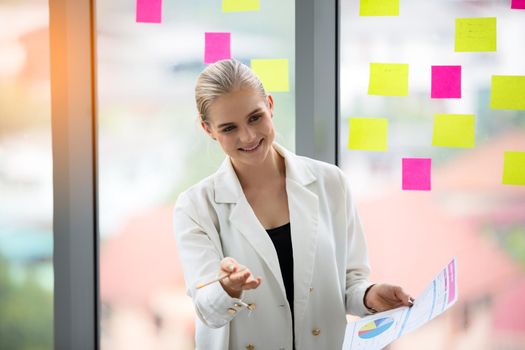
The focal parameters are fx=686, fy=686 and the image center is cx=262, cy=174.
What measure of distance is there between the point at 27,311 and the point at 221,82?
135cm

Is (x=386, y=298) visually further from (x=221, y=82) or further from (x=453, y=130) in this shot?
(x=453, y=130)

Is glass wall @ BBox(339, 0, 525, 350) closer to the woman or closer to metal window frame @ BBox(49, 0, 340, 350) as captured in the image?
metal window frame @ BBox(49, 0, 340, 350)

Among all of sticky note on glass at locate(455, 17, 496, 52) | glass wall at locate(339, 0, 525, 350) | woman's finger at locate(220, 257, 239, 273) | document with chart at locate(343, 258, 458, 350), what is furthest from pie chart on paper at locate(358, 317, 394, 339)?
sticky note on glass at locate(455, 17, 496, 52)

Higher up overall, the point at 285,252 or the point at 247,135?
the point at 247,135

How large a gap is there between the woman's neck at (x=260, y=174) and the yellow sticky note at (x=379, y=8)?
0.75 metres

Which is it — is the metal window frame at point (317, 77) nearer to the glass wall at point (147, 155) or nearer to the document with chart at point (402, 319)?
the glass wall at point (147, 155)

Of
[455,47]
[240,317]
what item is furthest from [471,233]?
[240,317]

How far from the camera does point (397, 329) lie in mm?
1353

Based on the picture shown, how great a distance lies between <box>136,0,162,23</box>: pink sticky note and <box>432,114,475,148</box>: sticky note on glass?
99 cm

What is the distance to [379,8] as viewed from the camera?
2.21 metres

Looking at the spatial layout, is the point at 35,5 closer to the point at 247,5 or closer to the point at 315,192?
the point at 247,5

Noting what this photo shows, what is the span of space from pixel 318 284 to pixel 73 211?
1.07m

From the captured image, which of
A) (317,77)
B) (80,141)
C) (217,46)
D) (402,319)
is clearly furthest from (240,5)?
(402,319)

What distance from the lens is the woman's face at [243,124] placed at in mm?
1550
